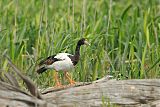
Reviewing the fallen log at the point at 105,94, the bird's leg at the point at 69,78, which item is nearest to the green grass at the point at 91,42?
the bird's leg at the point at 69,78

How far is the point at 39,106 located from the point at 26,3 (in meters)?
5.37

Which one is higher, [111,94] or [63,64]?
[63,64]

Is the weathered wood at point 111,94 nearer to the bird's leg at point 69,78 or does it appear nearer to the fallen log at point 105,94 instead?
the fallen log at point 105,94

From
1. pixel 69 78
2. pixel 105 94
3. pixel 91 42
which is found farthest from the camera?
pixel 91 42

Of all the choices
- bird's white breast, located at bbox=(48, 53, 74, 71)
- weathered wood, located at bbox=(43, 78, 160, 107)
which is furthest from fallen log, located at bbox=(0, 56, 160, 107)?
bird's white breast, located at bbox=(48, 53, 74, 71)

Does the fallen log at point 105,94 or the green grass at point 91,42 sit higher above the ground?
the green grass at point 91,42

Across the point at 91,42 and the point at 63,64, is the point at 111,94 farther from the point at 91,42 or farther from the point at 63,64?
the point at 91,42

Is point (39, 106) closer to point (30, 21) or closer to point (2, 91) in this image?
point (2, 91)

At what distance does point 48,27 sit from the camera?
24.3ft

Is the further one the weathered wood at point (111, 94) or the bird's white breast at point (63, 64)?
the bird's white breast at point (63, 64)

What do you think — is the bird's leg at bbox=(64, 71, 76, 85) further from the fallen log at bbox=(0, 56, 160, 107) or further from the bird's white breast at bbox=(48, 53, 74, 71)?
the fallen log at bbox=(0, 56, 160, 107)

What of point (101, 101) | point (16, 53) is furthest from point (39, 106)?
point (16, 53)

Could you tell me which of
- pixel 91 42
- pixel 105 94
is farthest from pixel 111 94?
pixel 91 42

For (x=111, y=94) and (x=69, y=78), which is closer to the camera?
(x=111, y=94)
